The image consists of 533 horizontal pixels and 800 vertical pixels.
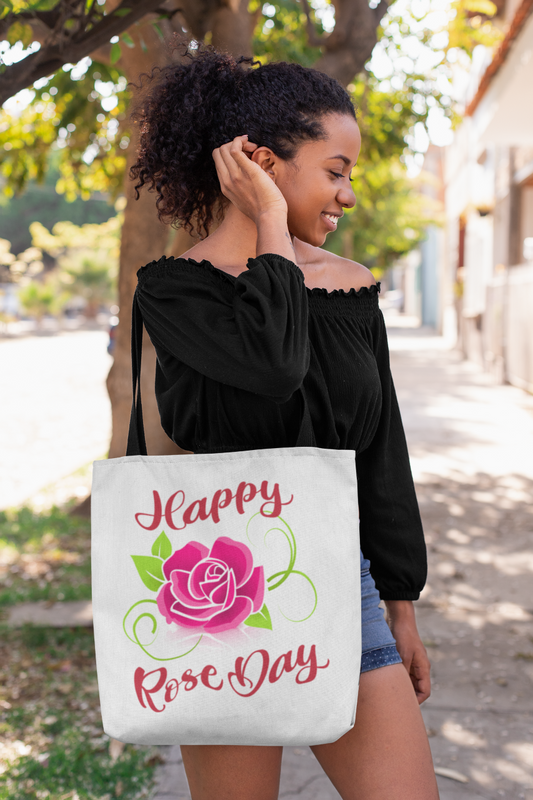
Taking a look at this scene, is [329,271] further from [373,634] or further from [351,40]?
[351,40]

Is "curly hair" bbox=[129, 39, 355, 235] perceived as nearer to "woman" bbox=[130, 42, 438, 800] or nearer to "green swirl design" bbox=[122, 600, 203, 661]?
"woman" bbox=[130, 42, 438, 800]

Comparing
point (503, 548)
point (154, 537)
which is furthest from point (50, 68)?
point (503, 548)

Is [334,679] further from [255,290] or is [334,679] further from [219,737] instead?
[255,290]

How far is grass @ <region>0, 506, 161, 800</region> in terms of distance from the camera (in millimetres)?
2787

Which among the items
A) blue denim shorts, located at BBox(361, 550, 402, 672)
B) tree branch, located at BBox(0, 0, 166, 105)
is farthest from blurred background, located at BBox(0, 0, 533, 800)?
blue denim shorts, located at BBox(361, 550, 402, 672)

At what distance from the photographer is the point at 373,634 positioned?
1.50 meters

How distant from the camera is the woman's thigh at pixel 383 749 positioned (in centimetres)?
142

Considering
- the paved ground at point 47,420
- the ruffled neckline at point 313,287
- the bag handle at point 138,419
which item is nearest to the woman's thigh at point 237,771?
the bag handle at point 138,419

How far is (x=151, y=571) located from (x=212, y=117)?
903 millimetres

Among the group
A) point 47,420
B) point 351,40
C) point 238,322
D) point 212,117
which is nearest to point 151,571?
point 238,322

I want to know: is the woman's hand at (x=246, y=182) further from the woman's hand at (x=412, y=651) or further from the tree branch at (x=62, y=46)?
the tree branch at (x=62, y=46)

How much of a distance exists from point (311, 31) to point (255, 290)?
449 centimetres

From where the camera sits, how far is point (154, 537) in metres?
1.33

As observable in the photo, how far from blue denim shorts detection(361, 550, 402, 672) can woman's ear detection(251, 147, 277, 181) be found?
31.7 inches
